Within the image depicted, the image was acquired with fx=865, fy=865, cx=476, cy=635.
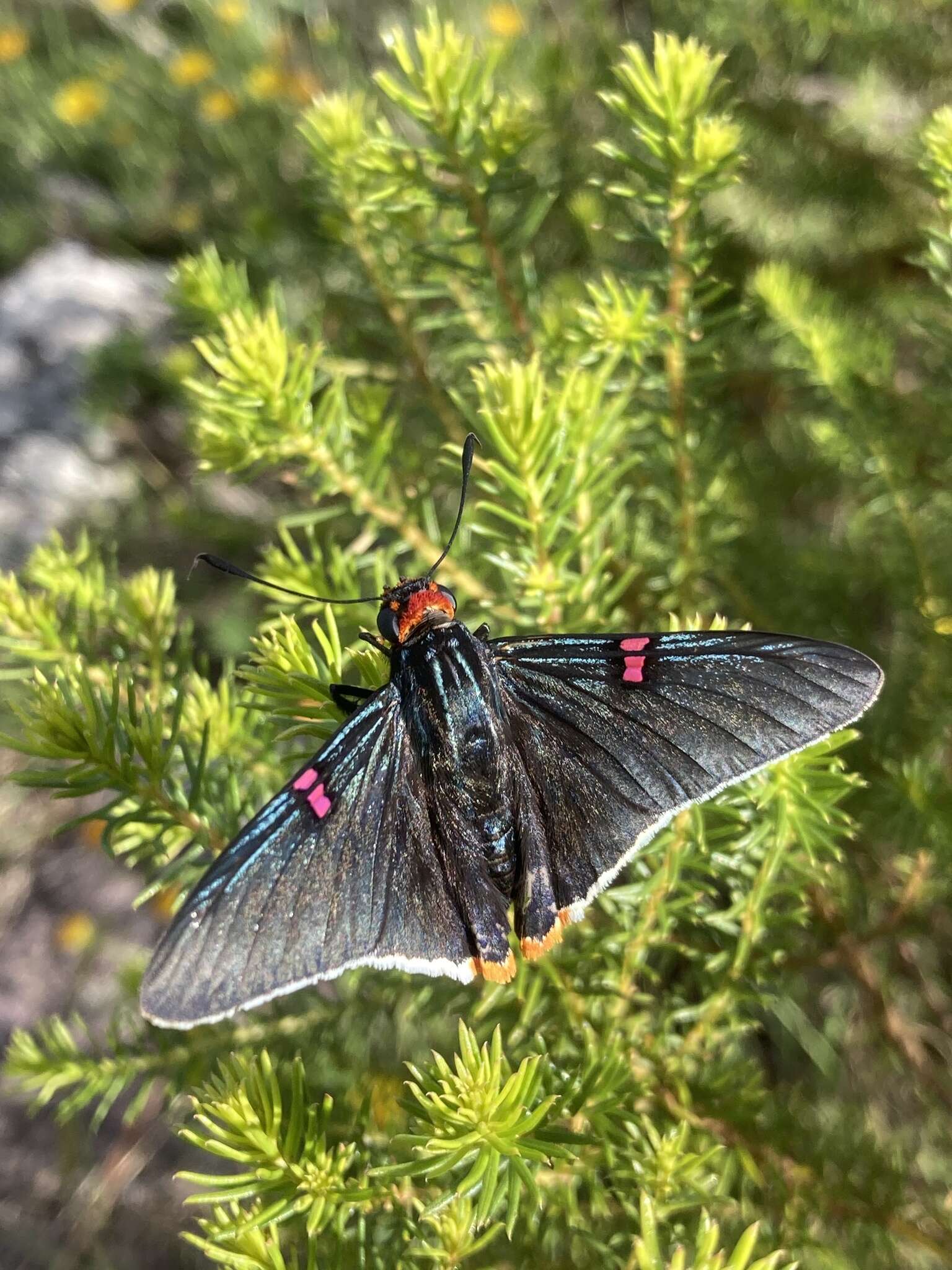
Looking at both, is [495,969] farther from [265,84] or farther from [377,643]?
[265,84]

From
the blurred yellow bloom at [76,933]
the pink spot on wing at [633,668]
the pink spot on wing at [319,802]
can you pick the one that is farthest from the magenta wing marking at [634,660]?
the blurred yellow bloom at [76,933]

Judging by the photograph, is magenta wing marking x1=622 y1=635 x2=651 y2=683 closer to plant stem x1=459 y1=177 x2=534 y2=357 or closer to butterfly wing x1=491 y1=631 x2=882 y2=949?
butterfly wing x1=491 y1=631 x2=882 y2=949

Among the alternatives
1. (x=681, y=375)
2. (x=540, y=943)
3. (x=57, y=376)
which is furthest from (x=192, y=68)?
(x=540, y=943)

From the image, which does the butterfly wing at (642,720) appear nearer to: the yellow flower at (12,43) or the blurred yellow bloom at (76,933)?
the blurred yellow bloom at (76,933)

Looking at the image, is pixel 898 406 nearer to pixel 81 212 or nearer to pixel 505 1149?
pixel 505 1149

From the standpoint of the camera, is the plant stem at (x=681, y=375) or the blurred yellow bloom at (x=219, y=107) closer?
the plant stem at (x=681, y=375)

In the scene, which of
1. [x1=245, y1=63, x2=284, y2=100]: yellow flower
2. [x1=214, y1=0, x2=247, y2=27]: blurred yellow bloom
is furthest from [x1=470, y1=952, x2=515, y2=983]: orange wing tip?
[x1=214, y1=0, x2=247, y2=27]: blurred yellow bloom
